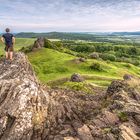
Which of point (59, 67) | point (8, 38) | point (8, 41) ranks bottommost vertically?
point (59, 67)

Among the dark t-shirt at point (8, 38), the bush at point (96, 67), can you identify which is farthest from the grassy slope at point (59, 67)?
the dark t-shirt at point (8, 38)

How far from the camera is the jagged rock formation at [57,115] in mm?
24753

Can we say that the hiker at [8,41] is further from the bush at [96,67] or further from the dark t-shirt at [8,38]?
the bush at [96,67]

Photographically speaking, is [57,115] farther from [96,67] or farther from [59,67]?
[96,67]

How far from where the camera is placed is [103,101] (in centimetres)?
3278

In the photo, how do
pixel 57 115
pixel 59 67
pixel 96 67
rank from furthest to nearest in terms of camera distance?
1. pixel 96 67
2. pixel 59 67
3. pixel 57 115

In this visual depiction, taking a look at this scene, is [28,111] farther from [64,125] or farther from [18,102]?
[64,125]

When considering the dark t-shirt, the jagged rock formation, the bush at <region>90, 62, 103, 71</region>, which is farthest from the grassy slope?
the jagged rock formation

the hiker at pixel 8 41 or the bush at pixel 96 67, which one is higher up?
the hiker at pixel 8 41

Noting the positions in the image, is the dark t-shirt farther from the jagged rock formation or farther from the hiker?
the jagged rock formation

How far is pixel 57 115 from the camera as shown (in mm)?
28016

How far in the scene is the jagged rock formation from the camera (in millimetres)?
24753

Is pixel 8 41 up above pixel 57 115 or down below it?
above

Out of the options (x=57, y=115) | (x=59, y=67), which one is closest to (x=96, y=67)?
(x=59, y=67)
